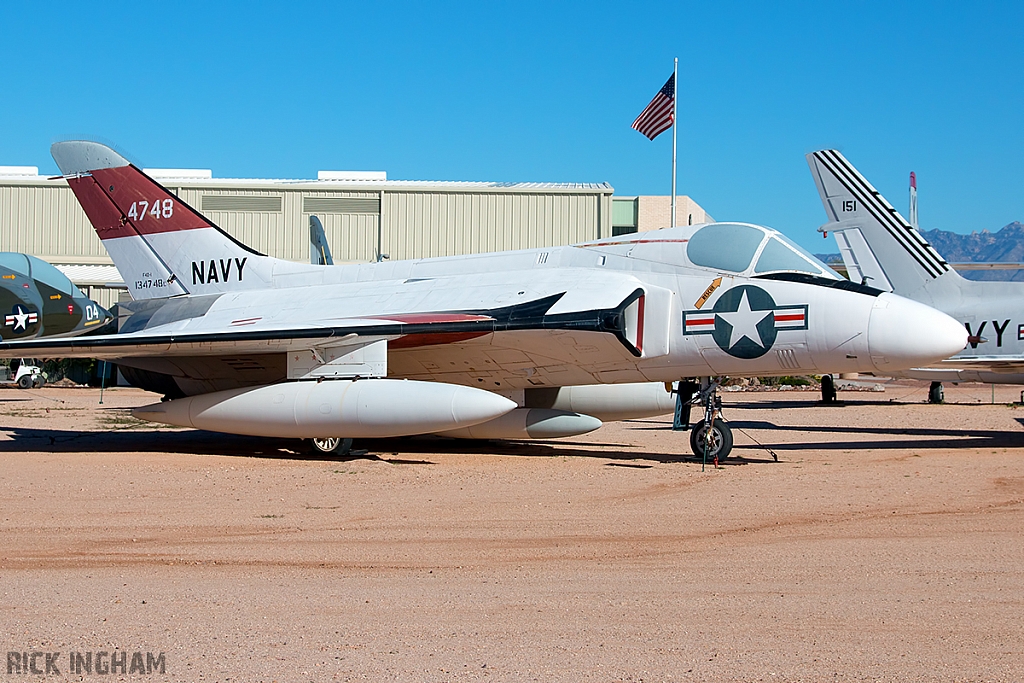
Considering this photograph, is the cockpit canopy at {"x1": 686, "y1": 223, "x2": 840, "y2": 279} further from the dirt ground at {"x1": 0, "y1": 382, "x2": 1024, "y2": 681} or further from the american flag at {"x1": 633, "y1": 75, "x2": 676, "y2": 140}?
the american flag at {"x1": 633, "y1": 75, "x2": 676, "y2": 140}

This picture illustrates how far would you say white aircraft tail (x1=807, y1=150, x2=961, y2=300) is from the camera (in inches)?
769

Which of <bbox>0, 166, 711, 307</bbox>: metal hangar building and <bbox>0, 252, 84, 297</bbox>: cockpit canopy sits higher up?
<bbox>0, 166, 711, 307</bbox>: metal hangar building

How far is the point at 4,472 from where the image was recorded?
34.9ft

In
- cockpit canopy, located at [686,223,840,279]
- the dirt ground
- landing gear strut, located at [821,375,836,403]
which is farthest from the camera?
landing gear strut, located at [821,375,836,403]

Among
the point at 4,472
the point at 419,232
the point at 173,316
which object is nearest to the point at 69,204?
the point at 419,232

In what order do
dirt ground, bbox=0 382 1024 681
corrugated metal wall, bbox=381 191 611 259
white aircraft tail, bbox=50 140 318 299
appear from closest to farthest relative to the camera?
1. dirt ground, bbox=0 382 1024 681
2. white aircraft tail, bbox=50 140 318 299
3. corrugated metal wall, bbox=381 191 611 259

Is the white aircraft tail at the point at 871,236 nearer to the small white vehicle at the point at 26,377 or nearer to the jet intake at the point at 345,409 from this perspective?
the jet intake at the point at 345,409

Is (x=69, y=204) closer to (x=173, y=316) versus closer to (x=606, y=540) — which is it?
(x=173, y=316)

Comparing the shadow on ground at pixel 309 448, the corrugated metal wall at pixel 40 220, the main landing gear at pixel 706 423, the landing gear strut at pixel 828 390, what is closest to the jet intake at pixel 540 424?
the shadow on ground at pixel 309 448

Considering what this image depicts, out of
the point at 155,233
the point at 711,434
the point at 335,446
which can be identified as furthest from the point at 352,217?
the point at 711,434

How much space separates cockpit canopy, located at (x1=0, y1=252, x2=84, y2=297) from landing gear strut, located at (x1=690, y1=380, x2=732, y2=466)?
63.6 ft

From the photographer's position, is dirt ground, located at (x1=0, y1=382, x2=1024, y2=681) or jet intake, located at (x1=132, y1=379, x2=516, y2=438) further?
jet intake, located at (x1=132, y1=379, x2=516, y2=438)

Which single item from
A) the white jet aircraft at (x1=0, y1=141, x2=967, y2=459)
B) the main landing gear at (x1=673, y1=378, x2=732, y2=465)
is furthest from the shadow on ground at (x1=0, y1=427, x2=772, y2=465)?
the white jet aircraft at (x1=0, y1=141, x2=967, y2=459)

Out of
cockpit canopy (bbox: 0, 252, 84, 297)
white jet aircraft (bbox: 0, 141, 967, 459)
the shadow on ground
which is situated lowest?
the shadow on ground
